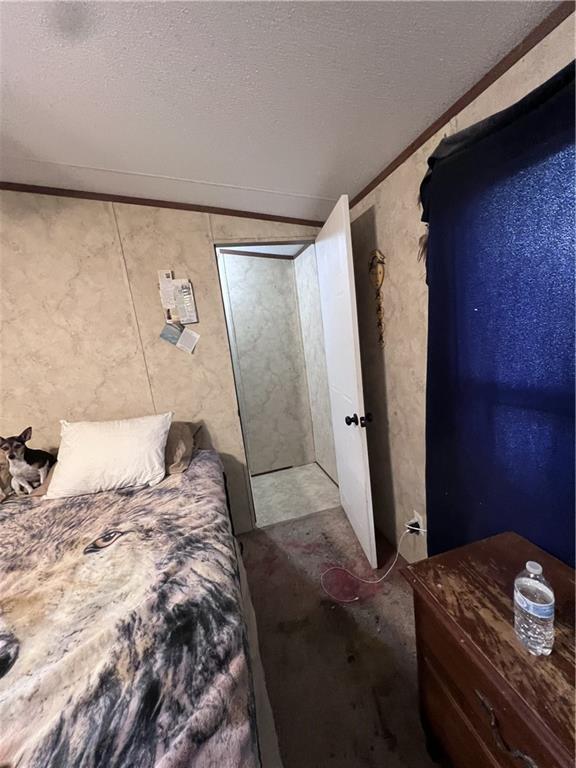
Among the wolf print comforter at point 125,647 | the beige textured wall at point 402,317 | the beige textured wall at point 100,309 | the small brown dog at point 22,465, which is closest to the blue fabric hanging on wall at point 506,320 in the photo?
the beige textured wall at point 402,317

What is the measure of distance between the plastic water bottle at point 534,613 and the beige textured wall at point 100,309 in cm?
181

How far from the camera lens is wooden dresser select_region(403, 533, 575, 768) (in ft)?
1.87

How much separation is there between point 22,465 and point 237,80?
202 centimetres

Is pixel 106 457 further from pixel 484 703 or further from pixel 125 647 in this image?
pixel 484 703

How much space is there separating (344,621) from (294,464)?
1908mm

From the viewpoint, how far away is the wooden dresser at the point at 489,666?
569 millimetres

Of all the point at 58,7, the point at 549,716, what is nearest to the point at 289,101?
the point at 58,7

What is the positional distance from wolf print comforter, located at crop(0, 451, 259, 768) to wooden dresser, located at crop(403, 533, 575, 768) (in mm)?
519

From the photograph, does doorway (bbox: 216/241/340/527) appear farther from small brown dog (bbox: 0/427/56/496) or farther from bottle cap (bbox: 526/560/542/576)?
bottle cap (bbox: 526/560/542/576)

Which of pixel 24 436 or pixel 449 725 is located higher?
pixel 24 436

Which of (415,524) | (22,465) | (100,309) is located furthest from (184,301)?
(415,524)

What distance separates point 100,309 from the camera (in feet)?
6.16

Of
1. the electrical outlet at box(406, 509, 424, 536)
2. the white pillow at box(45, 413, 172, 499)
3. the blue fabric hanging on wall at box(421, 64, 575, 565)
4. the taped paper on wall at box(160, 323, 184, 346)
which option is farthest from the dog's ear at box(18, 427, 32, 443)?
the electrical outlet at box(406, 509, 424, 536)

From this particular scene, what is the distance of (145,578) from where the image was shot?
957 mm
